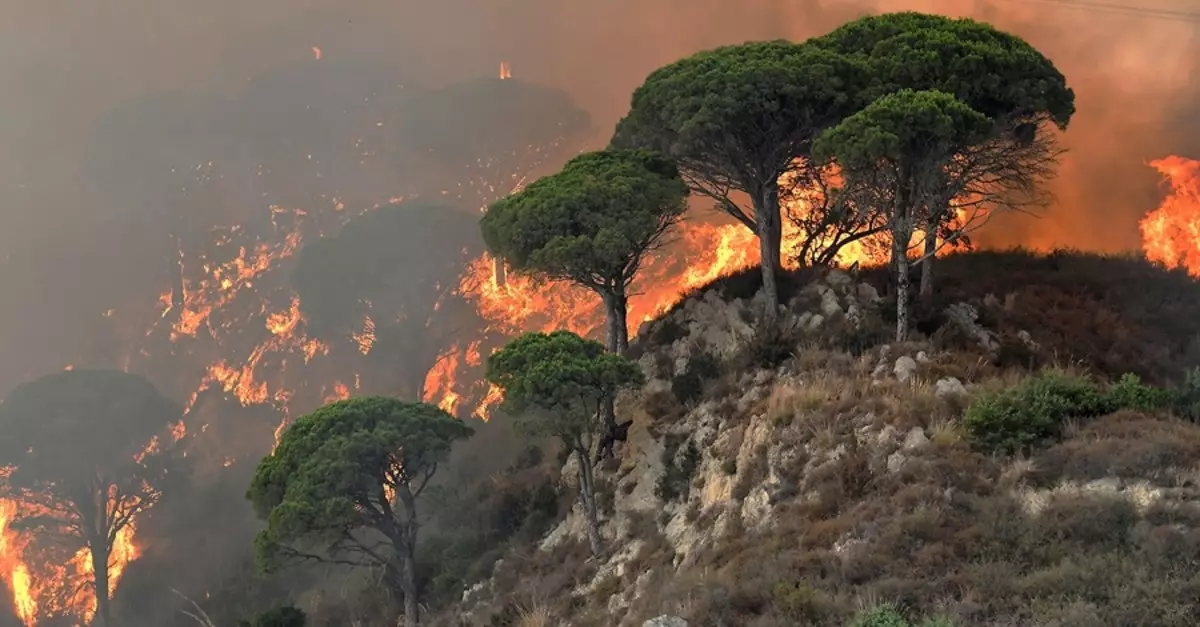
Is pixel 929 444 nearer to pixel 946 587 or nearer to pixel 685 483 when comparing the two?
pixel 946 587

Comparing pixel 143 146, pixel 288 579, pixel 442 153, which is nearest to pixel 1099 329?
pixel 288 579

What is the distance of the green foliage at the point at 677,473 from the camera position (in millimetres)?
17484

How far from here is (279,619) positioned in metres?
23.7

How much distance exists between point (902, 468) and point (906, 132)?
7.61 meters

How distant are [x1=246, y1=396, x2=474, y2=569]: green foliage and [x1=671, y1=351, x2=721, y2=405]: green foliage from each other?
706cm

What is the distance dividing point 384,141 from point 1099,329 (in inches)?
2246

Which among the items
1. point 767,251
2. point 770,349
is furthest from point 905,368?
point 767,251

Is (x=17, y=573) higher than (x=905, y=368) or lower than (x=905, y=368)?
lower

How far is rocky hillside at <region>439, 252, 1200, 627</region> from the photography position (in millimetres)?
8609

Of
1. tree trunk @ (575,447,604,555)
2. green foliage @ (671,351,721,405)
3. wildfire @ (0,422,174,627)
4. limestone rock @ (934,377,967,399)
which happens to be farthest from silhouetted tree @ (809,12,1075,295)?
wildfire @ (0,422,174,627)

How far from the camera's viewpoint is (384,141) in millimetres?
65062

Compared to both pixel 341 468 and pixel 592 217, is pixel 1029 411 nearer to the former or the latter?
pixel 592 217

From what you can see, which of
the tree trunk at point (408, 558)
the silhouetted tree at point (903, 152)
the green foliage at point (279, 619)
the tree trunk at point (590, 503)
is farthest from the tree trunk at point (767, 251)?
the green foliage at point (279, 619)

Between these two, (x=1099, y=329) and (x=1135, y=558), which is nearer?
(x=1135, y=558)
